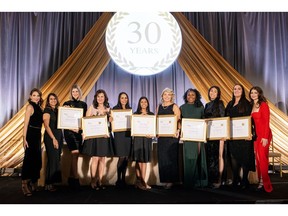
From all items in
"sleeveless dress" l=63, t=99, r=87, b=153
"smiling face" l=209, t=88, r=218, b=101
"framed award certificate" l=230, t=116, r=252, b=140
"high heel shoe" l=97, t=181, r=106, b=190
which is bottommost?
"high heel shoe" l=97, t=181, r=106, b=190

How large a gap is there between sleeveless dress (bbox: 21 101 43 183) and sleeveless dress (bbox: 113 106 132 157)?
987 millimetres

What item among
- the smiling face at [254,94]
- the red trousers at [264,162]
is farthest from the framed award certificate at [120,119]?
the red trousers at [264,162]

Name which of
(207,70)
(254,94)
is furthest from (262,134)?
(207,70)

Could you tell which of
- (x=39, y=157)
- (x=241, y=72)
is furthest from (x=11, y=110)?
(x=241, y=72)

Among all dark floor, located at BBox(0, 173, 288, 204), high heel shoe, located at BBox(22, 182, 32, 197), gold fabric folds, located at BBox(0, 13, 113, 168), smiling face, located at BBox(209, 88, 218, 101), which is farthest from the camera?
gold fabric folds, located at BBox(0, 13, 113, 168)

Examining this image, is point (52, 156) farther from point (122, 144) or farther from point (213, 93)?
point (213, 93)

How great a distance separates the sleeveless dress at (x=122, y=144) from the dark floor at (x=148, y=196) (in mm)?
469

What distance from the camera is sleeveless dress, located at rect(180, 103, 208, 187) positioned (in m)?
4.39

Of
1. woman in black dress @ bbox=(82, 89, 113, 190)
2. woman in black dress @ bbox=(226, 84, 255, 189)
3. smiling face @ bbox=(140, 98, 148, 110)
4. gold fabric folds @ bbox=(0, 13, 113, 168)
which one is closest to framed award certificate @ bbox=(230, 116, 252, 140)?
woman in black dress @ bbox=(226, 84, 255, 189)

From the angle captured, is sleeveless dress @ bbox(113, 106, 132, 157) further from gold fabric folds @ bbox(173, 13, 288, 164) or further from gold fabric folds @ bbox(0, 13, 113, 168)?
gold fabric folds @ bbox(173, 13, 288, 164)

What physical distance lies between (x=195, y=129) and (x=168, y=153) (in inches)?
19.1

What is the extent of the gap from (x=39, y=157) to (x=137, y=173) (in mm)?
1323

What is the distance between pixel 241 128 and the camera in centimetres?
426

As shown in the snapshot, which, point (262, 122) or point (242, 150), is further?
point (242, 150)
